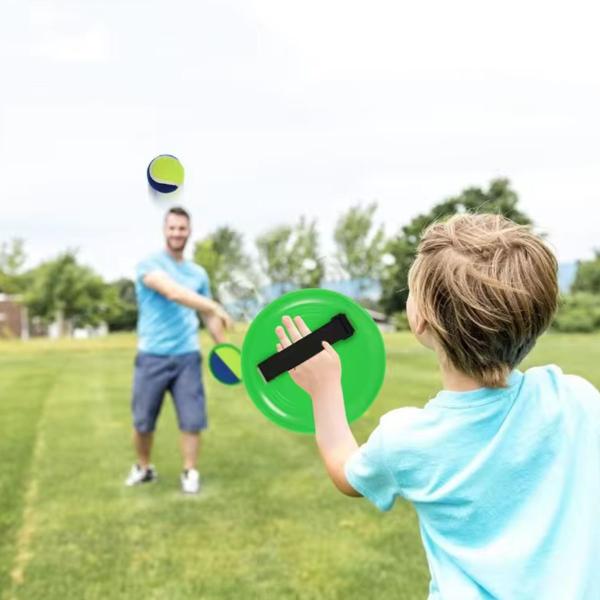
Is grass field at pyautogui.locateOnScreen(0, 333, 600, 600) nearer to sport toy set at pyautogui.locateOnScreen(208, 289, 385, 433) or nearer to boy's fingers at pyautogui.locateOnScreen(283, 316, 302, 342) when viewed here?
sport toy set at pyautogui.locateOnScreen(208, 289, 385, 433)

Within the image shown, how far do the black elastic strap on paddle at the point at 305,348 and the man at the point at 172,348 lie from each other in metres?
3.36

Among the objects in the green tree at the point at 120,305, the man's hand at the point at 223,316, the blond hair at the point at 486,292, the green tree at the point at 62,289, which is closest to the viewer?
the blond hair at the point at 486,292

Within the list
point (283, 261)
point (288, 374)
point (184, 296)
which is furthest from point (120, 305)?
point (288, 374)

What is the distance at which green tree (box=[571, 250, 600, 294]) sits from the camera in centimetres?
5166

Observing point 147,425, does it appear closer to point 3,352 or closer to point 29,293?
point 3,352

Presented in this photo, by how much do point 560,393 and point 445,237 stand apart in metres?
0.37

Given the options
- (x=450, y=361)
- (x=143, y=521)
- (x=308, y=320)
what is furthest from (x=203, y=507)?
(x=450, y=361)

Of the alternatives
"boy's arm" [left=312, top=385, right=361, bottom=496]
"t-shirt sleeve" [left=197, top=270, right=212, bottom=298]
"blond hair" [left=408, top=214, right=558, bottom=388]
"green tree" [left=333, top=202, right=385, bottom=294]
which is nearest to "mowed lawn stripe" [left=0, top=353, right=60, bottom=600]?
"t-shirt sleeve" [left=197, top=270, right=212, bottom=298]

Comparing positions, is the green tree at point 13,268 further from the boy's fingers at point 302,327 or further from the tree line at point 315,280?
the boy's fingers at point 302,327

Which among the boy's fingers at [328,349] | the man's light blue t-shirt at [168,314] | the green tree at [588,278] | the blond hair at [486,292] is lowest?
the green tree at [588,278]

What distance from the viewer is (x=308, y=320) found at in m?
1.85

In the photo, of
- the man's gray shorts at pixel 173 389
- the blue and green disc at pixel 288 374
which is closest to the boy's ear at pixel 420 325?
the blue and green disc at pixel 288 374

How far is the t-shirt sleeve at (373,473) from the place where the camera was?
1526 mm

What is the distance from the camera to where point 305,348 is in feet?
5.61
